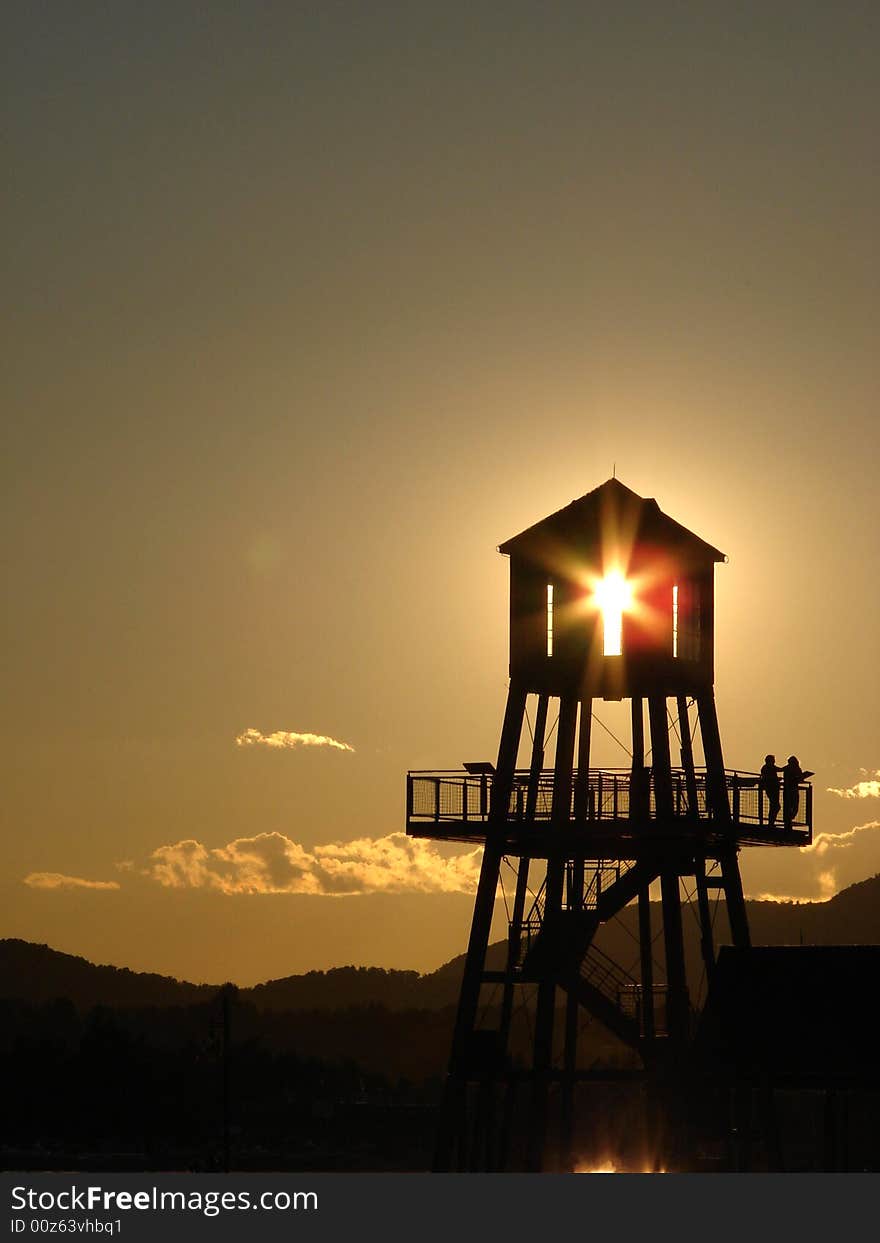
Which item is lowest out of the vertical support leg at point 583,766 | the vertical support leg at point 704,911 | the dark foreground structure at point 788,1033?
the dark foreground structure at point 788,1033

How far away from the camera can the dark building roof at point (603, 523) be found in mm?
55156

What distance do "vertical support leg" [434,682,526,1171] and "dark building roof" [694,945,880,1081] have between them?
4952 millimetres

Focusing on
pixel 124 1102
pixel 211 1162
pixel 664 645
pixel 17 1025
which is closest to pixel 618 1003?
pixel 664 645

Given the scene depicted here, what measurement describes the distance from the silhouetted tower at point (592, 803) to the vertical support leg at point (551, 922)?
1.6 inches

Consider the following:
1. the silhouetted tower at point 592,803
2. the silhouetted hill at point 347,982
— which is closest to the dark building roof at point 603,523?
the silhouetted tower at point 592,803

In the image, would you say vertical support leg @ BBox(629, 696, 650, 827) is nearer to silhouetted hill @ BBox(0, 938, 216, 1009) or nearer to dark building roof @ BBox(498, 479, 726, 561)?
dark building roof @ BBox(498, 479, 726, 561)

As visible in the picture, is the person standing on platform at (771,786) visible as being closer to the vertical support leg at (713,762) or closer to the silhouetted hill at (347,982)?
the vertical support leg at (713,762)

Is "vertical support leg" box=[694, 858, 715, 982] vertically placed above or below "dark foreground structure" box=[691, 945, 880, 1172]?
above

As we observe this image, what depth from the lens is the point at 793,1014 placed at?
51.2 meters

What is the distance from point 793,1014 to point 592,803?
6419 mm

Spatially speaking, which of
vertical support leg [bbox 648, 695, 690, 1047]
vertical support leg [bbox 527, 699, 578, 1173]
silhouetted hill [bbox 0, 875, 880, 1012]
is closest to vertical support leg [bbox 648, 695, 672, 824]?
vertical support leg [bbox 648, 695, 690, 1047]

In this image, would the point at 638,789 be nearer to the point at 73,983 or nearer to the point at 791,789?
the point at 791,789

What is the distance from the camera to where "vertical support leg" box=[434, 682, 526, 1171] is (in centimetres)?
5484

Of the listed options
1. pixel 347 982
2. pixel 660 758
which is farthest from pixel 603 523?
pixel 347 982
